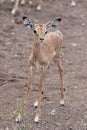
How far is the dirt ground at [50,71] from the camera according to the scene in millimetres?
6648

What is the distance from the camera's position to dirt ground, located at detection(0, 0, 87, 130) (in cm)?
665

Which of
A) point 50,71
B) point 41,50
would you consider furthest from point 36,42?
point 50,71

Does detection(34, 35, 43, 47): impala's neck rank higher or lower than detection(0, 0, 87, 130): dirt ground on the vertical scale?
higher

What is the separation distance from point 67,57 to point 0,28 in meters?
2.16

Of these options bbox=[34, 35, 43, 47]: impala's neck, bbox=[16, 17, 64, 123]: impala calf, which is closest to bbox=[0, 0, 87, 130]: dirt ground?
bbox=[16, 17, 64, 123]: impala calf

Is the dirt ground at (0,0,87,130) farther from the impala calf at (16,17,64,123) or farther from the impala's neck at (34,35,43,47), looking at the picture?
the impala's neck at (34,35,43,47)

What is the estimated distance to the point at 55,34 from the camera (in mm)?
7027

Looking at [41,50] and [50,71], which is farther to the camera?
[50,71]

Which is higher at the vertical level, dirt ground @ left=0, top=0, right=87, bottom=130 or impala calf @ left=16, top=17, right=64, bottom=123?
impala calf @ left=16, top=17, right=64, bottom=123

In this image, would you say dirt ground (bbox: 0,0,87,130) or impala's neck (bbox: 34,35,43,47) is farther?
dirt ground (bbox: 0,0,87,130)

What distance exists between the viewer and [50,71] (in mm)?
8492

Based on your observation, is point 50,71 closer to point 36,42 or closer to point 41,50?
point 41,50

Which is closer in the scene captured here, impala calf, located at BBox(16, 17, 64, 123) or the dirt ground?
impala calf, located at BBox(16, 17, 64, 123)

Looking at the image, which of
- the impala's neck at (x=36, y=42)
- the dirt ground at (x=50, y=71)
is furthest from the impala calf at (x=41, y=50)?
the dirt ground at (x=50, y=71)
